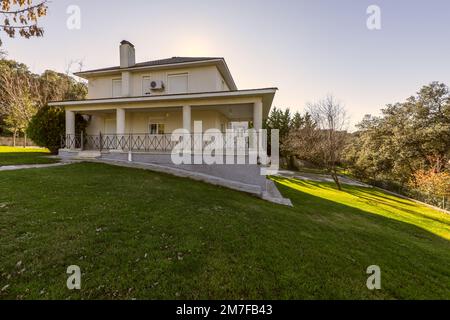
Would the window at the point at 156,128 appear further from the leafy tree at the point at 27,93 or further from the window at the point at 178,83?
the leafy tree at the point at 27,93

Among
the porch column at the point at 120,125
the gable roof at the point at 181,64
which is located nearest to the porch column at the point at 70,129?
the porch column at the point at 120,125

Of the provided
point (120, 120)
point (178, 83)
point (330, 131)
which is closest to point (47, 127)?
point (120, 120)

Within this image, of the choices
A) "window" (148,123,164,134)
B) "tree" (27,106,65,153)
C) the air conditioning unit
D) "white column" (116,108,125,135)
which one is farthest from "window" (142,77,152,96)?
"tree" (27,106,65,153)

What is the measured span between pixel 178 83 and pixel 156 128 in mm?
3369

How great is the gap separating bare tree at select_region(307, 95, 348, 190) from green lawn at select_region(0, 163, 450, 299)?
15.3 m

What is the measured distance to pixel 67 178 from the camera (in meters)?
8.33

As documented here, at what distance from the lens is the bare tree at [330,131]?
21.0 meters

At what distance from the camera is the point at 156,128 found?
14.5 meters

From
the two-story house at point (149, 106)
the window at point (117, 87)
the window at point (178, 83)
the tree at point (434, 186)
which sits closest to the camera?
the two-story house at point (149, 106)

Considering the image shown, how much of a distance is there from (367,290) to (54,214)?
6.68 m

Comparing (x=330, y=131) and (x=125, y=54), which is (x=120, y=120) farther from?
(x=330, y=131)

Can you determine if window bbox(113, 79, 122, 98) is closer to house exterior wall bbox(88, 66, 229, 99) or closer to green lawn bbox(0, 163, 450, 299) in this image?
house exterior wall bbox(88, 66, 229, 99)

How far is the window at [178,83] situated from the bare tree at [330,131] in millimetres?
14862
